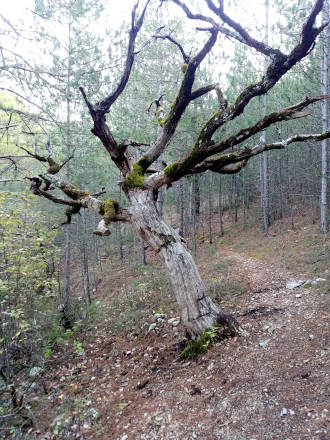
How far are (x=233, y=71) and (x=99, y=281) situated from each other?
39.9 ft

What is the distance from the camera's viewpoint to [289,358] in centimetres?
376

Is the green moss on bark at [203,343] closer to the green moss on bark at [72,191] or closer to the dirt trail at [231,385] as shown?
the dirt trail at [231,385]

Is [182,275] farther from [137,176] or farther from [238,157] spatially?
[238,157]

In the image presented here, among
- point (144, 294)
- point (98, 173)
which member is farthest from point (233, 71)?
point (144, 294)

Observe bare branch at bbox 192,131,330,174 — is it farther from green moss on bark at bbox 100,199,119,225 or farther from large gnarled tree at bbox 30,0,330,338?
green moss on bark at bbox 100,199,119,225

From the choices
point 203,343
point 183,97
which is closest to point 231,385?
point 203,343

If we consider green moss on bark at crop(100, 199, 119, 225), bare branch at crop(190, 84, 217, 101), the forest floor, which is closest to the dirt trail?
Result: the forest floor

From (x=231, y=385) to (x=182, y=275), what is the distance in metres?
1.72

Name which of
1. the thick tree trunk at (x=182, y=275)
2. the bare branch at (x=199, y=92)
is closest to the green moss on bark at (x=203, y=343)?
the thick tree trunk at (x=182, y=275)

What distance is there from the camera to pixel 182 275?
182 inches

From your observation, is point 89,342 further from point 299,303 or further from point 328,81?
point 328,81

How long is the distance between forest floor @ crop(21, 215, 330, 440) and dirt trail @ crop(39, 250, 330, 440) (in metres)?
0.01

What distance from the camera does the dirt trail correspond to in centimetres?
286

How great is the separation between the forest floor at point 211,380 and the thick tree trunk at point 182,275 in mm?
434
